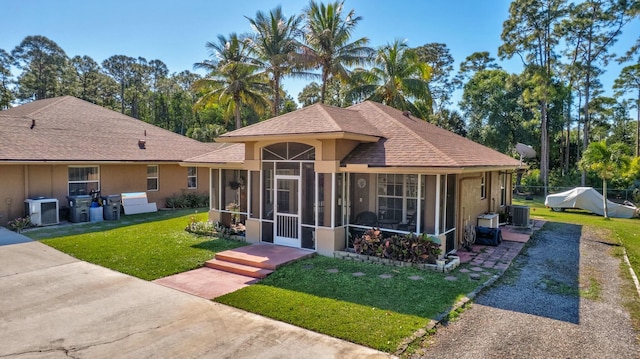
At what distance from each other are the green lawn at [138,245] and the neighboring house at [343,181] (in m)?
1.99

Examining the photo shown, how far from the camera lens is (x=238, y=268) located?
31.0 feet

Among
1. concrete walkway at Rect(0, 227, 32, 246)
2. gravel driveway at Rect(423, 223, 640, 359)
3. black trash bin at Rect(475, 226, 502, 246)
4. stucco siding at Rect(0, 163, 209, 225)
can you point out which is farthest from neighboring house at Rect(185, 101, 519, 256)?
stucco siding at Rect(0, 163, 209, 225)

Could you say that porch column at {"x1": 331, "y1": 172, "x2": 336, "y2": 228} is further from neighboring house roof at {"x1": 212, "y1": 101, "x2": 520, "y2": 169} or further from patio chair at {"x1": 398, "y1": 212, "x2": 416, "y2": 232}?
patio chair at {"x1": 398, "y1": 212, "x2": 416, "y2": 232}

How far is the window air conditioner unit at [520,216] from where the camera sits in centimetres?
1561

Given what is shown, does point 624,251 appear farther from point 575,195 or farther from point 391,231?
point 575,195

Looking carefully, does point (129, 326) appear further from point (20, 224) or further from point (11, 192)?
point (11, 192)

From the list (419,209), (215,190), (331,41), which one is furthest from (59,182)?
(331,41)

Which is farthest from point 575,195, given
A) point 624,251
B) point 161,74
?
point 161,74

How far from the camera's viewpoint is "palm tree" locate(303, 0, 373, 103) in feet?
74.6

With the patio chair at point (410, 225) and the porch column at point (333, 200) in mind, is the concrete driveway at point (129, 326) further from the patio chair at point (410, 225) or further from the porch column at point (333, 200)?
the patio chair at point (410, 225)

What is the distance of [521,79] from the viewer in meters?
31.7

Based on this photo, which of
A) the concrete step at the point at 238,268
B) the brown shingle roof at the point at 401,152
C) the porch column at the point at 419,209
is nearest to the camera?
the concrete step at the point at 238,268

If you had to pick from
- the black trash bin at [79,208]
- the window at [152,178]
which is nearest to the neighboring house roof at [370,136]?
the black trash bin at [79,208]

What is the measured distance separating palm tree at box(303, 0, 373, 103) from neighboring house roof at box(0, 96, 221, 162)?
30.0 ft
